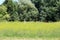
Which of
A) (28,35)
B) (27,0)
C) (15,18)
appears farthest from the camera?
(27,0)

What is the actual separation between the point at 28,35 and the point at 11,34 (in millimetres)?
1048

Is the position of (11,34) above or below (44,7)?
above

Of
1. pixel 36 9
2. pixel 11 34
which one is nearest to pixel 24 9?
pixel 36 9

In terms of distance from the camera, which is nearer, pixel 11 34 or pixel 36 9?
pixel 11 34

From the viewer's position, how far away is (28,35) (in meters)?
13.6

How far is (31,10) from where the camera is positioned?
4997 centimetres

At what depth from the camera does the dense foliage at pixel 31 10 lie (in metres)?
42.8

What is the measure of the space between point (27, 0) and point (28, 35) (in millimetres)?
39166

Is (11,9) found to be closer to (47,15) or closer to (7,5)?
(7,5)

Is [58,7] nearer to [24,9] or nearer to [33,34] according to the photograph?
[24,9]

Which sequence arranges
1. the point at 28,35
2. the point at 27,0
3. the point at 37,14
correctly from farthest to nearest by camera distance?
the point at 27,0 < the point at 37,14 < the point at 28,35

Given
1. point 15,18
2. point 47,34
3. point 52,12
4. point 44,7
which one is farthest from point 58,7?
point 47,34

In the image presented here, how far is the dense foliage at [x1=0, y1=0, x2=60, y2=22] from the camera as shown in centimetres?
4278

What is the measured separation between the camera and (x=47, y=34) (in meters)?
13.9
